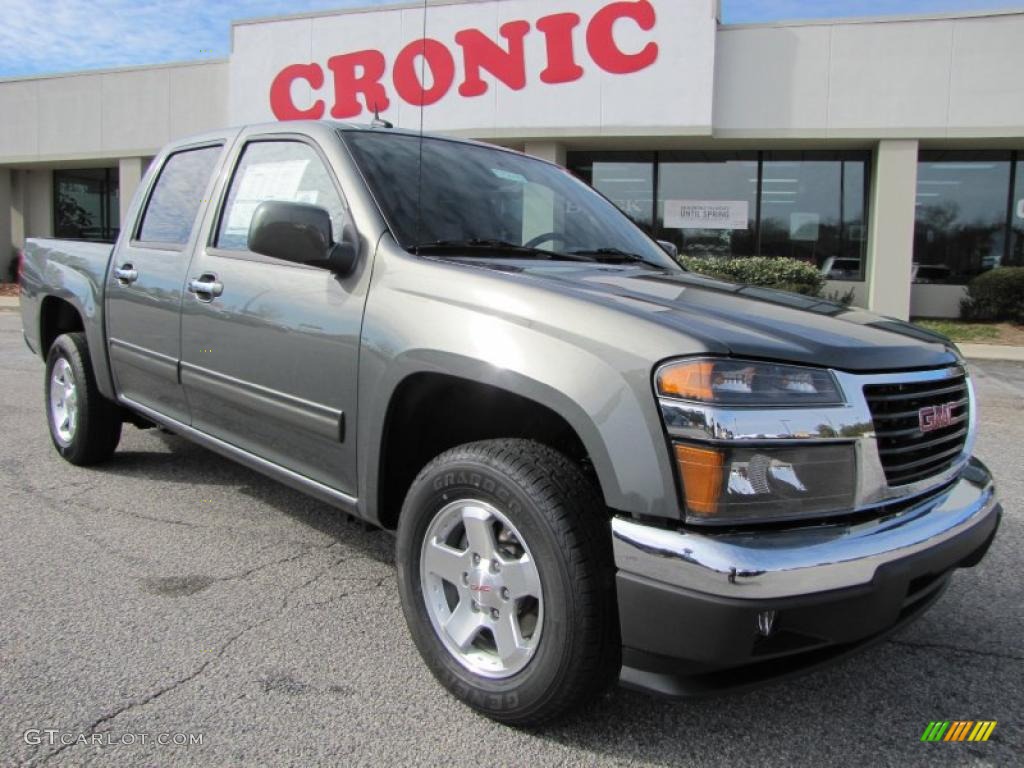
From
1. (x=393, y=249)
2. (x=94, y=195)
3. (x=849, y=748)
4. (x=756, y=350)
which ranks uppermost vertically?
(x=94, y=195)

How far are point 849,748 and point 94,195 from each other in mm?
25284

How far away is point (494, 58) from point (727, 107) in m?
4.48

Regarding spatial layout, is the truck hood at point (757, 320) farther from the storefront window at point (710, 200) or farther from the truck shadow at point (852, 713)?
the storefront window at point (710, 200)

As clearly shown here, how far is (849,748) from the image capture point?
7.48 feet

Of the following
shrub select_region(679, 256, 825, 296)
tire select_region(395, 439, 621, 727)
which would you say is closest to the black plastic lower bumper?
tire select_region(395, 439, 621, 727)

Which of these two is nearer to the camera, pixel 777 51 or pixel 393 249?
pixel 393 249

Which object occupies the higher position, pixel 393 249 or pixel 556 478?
pixel 393 249

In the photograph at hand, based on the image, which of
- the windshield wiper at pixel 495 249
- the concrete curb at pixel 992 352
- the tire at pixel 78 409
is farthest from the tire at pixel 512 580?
the concrete curb at pixel 992 352

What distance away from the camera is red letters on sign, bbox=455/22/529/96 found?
1549cm

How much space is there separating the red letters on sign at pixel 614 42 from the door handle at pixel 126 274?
12.5 m

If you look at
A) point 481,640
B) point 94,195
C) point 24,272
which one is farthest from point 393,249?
point 94,195

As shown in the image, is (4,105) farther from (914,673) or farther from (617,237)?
(914,673)

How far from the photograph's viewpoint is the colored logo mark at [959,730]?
2.34 m

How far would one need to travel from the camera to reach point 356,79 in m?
16.7
